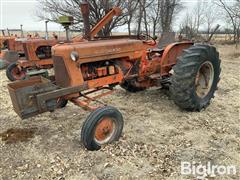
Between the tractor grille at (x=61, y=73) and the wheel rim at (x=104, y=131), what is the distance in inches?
33.8

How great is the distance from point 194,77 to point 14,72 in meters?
6.33

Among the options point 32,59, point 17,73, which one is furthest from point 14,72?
point 32,59

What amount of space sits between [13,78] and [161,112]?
5.53m

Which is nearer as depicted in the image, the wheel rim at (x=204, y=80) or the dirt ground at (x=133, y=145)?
the dirt ground at (x=133, y=145)

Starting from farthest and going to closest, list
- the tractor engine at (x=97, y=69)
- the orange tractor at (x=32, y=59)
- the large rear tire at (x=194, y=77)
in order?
the orange tractor at (x=32, y=59) → the large rear tire at (x=194, y=77) → the tractor engine at (x=97, y=69)

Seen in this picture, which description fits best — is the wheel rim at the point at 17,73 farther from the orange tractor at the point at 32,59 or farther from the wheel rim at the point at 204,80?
the wheel rim at the point at 204,80

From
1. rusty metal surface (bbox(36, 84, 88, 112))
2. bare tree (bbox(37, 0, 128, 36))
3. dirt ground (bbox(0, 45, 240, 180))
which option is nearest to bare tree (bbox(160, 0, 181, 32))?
bare tree (bbox(37, 0, 128, 36))

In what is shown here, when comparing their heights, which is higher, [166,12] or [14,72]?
[166,12]

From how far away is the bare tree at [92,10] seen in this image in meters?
13.6

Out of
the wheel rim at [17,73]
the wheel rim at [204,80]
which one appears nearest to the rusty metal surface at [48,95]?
the wheel rim at [204,80]

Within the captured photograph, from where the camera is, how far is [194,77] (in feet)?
16.7

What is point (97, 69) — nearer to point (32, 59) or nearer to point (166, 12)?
point (32, 59)

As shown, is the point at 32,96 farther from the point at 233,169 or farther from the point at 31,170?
the point at 233,169

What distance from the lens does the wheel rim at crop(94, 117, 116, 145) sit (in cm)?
404
